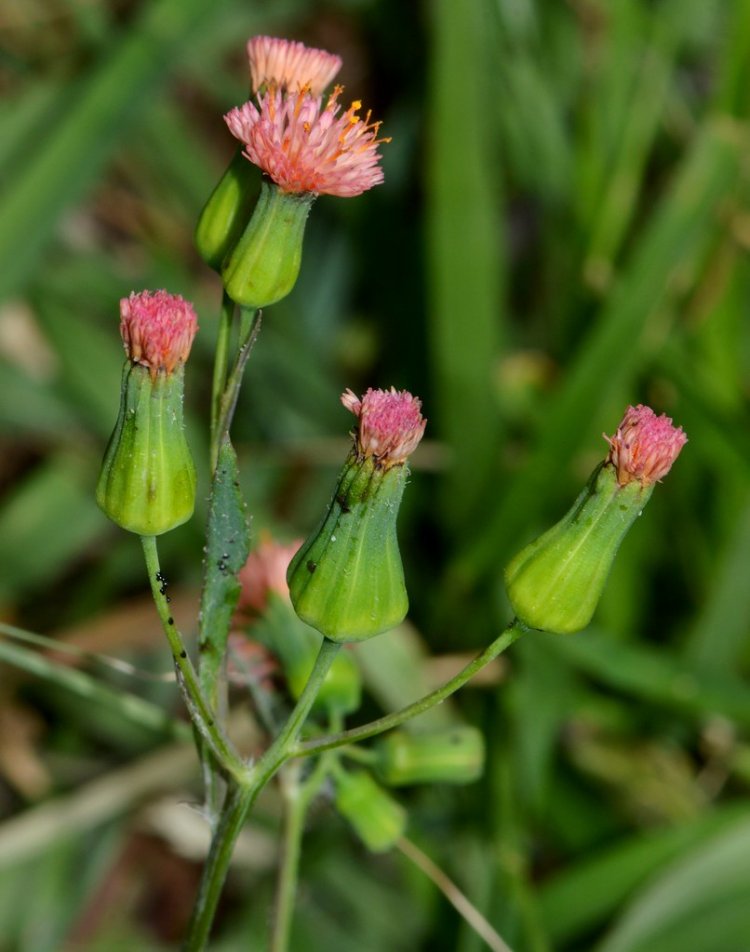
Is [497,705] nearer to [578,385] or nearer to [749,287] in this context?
[578,385]

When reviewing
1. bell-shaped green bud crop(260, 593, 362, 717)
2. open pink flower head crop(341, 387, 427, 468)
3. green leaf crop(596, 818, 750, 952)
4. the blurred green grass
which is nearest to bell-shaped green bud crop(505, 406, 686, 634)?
open pink flower head crop(341, 387, 427, 468)

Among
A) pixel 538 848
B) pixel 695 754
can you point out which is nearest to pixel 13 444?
pixel 538 848

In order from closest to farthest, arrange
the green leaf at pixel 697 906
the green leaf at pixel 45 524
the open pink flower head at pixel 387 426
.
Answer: the open pink flower head at pixel 387 426 → the green leaf at pixel 697 906 → the green leaf at pixel 45 524

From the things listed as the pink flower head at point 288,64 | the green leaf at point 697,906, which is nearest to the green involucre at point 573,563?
the pink flower head at point 288,64

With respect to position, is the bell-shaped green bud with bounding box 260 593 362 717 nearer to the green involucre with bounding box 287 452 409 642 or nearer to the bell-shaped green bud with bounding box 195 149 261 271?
the green involucre with bounding box 287 452 409 642

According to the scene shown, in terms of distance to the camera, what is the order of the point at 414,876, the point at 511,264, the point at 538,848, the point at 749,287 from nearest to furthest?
the point at 414,876 → the point at 538,848 → the point at 749,287 → the point at 511,264

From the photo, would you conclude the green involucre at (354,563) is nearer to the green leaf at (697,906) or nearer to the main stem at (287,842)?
the main stem at (287,842)
